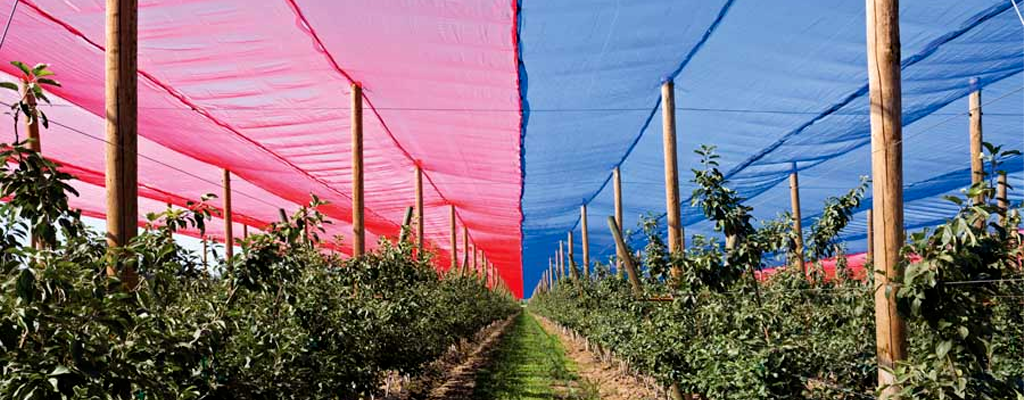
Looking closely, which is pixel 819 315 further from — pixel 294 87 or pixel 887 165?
pixel 294 87

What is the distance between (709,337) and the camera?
6.32 meters

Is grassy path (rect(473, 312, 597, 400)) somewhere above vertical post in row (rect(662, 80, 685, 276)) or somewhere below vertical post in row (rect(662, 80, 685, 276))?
below

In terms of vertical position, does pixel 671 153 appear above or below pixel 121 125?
above

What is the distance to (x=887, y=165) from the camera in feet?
11.6

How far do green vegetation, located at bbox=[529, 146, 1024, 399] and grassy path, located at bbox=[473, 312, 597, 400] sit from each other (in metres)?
1.24

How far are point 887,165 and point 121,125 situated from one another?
135 inches

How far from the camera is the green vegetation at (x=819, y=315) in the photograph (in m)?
3.15

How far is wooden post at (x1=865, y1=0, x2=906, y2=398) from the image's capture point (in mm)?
3533

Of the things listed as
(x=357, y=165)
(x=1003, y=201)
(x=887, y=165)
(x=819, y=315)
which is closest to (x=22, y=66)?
(x=887, y=165)

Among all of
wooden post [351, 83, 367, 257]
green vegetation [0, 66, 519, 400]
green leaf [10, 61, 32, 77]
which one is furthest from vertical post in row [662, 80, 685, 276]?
green leaf [10, 61, 32, 77]

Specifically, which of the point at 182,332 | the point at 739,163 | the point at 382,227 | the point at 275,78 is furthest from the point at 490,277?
the point at 182,332

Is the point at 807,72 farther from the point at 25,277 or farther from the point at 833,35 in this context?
the point at 25,277

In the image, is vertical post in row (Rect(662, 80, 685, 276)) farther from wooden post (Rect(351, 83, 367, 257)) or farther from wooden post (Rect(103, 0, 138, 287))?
wooden post (Rect(103, 0, 138, 287))

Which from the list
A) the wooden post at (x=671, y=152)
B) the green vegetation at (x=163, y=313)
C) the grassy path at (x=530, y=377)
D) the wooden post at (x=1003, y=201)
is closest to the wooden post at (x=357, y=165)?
the green vegetation at (x=163, y=313)
